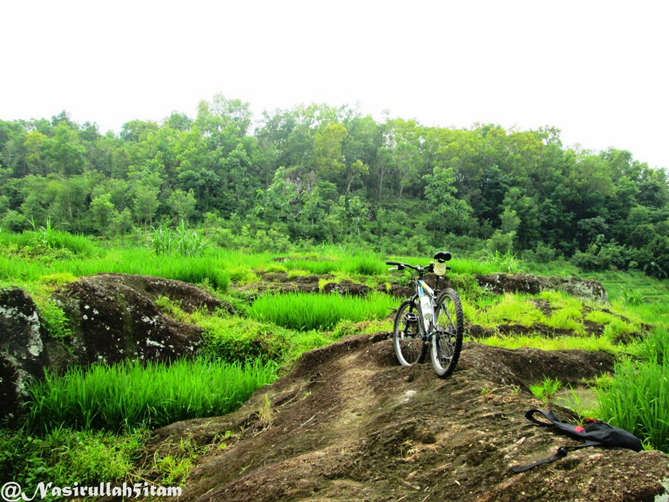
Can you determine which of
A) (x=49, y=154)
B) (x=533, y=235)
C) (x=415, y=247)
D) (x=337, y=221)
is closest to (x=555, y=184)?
(x=533, y=235)

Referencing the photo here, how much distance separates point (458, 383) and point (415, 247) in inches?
1659

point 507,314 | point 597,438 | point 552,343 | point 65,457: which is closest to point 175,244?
point 507,314

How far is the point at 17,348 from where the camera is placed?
10.2 feet

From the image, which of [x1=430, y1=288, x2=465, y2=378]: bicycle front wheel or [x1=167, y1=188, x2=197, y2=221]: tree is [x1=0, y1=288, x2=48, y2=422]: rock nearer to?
[x1=430, y1=288, x2=465, y2=378]: bicycle front wheel

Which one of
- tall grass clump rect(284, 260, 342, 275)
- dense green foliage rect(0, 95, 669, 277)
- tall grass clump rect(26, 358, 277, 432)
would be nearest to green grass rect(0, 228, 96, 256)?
tall grass clump rect(284, 260, 342, 275)

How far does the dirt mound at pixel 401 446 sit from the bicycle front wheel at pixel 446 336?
0.33ft

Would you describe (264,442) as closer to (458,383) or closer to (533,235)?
(458,383)

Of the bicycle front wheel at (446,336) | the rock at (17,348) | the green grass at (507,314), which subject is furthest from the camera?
the green grass at (507,314)

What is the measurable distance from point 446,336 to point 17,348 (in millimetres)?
3115

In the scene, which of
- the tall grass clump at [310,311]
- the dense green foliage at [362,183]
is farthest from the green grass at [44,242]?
the dense green foliage at [362,183]

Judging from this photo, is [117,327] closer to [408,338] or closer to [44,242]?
[408,338]

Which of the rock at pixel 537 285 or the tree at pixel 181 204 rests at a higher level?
the tree at pixel 181 204

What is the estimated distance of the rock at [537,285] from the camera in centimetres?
965

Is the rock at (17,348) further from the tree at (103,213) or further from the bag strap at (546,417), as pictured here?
the tree at (103,213)
